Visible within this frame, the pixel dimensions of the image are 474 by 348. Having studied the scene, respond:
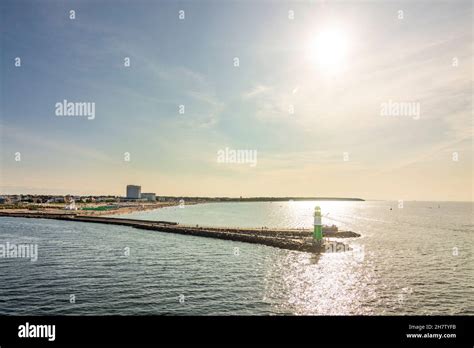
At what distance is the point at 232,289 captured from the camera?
36.4 m

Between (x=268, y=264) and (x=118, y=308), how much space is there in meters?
26.9

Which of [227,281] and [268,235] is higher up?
[227,281]

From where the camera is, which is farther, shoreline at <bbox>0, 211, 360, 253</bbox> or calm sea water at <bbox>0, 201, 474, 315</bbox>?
shoreline at <bbox>0, 211, 360, 253</bbox>

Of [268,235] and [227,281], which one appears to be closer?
[227,281]

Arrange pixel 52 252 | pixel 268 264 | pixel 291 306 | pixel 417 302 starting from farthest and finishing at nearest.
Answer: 1. pixel 52 252
2. pixel 268 264
3. pixel 417 302
4. pixel 291 306

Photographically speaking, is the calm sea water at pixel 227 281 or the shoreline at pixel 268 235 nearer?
the calm sea water at pixel 227 281

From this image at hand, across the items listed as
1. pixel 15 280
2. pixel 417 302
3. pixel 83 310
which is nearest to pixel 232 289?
pixel 83 310

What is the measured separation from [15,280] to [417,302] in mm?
43232

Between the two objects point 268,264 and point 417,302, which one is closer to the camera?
point 417,302

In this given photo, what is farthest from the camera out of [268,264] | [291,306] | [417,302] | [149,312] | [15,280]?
[268,264]

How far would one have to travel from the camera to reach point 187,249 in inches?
2522
